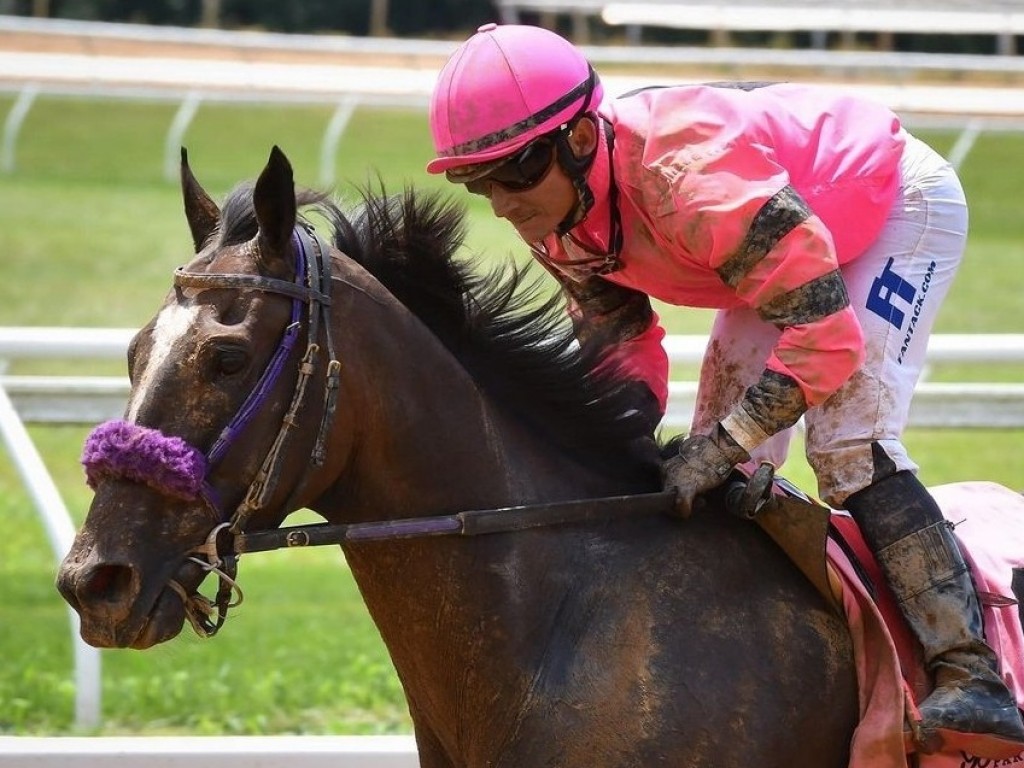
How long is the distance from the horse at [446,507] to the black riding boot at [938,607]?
0.46 ft

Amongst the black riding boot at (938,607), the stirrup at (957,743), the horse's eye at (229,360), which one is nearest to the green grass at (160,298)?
the horse's eye at (229,360)

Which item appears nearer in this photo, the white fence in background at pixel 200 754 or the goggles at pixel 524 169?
the goggles at pixel 524 169

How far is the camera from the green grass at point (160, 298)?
5324 mm

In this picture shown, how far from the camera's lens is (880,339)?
9.78 feet

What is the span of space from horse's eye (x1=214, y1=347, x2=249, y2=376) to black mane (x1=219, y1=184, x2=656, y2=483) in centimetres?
38

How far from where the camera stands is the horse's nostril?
2.45 meters

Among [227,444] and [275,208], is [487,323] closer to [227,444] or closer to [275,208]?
[275,208]

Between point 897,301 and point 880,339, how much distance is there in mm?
98

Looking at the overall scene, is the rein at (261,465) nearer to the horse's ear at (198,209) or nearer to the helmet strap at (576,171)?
the horse's ear at (198,209)

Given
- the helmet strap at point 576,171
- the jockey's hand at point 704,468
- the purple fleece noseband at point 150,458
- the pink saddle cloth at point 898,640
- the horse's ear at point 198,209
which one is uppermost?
the helmet strap at point 576,171

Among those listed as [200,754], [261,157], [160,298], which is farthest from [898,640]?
[261,157]

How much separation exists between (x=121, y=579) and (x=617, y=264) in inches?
45.1

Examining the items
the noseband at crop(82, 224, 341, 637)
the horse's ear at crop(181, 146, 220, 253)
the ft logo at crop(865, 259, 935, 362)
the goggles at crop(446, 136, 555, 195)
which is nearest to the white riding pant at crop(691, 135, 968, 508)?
the ft logo at crop(865, 259, 935, 362)

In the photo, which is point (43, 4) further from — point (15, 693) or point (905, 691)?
point (905, 691)
